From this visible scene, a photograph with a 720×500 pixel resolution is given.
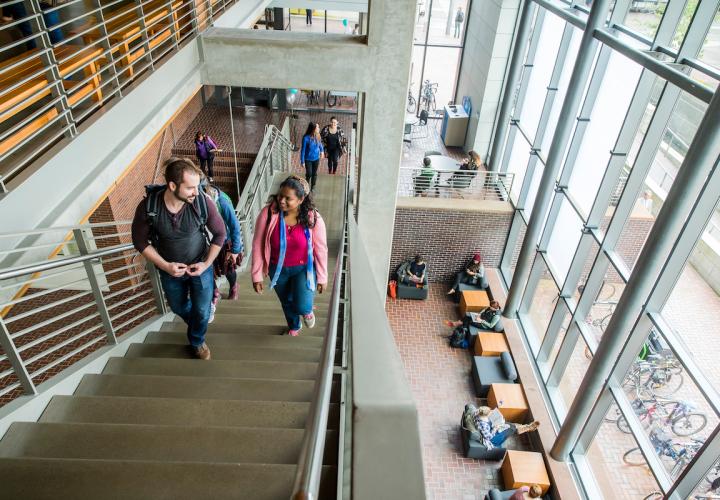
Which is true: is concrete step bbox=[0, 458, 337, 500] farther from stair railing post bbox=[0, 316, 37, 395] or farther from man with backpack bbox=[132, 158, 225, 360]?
man with backpack bbox=[132, 158, 225, 360]

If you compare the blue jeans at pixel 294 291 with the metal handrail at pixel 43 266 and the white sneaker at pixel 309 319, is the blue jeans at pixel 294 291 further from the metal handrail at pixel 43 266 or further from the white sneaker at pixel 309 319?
the metal handrail at pixel 43 266

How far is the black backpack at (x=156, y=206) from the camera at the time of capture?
303 cm

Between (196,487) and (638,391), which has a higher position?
(196,487)

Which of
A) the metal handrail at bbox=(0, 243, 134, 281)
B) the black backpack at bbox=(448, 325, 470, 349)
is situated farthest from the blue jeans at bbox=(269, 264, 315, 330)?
the black backpack at bbox=(448, 325, 470, 349)

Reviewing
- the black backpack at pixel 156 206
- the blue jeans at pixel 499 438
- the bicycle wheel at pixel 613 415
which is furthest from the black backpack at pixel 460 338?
the black backpack at pixel 156 206

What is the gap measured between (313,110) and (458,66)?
5029 mm

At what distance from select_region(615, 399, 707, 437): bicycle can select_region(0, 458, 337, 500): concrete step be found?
5.65 metres

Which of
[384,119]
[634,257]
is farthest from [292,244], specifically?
[634,257]

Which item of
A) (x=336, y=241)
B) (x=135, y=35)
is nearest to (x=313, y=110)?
(x=336, y=241)

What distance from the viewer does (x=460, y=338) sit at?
9875 mm

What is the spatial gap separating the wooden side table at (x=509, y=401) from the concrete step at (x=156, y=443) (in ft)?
21.7

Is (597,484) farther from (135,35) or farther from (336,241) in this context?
(135,35)

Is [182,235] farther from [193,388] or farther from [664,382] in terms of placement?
[664,382]

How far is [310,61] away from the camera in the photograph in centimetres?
565
